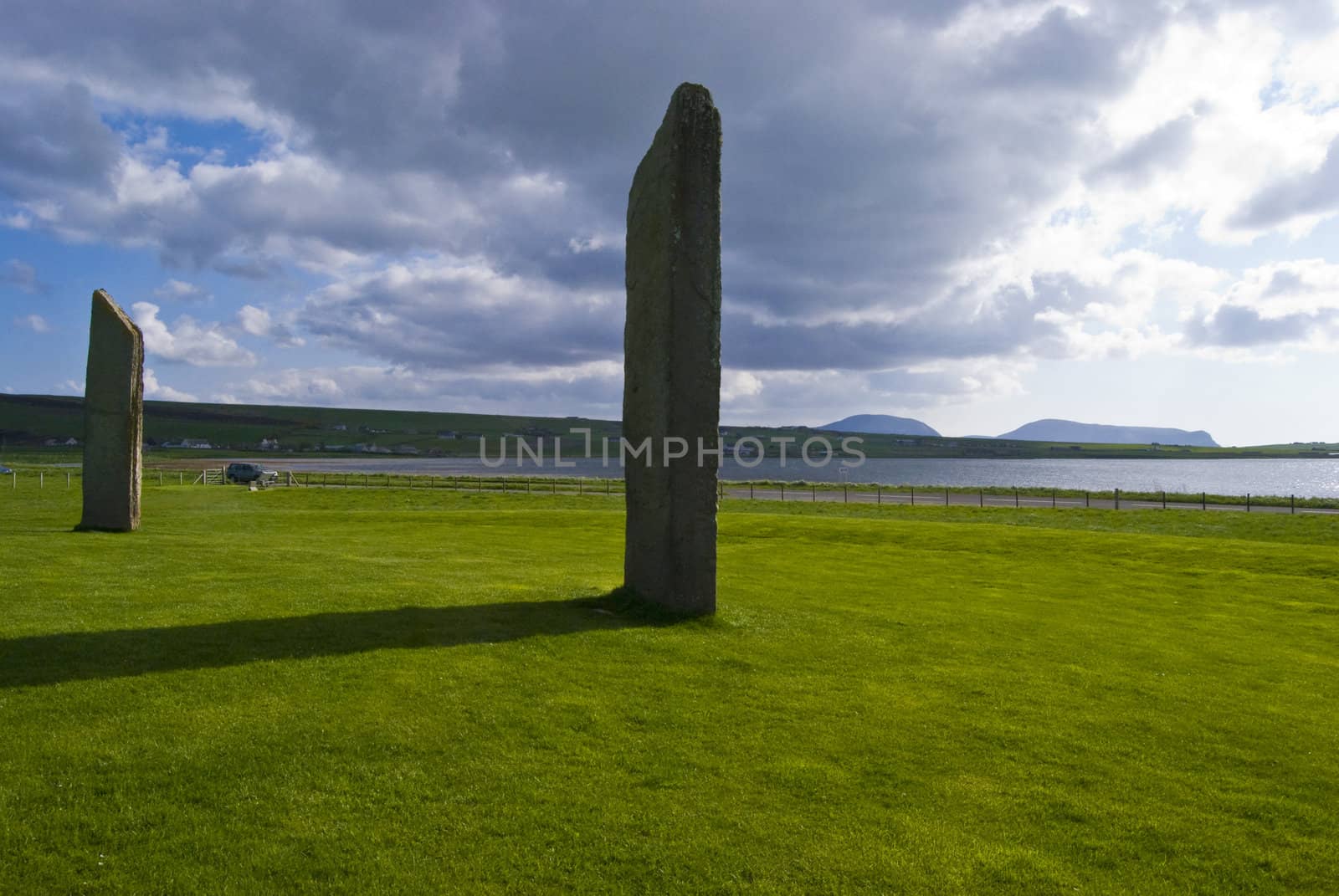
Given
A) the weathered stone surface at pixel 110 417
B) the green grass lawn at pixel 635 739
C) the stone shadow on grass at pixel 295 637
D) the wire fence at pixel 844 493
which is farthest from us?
the wire fence at pixel 844 493

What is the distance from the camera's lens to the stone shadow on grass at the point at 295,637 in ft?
25.0

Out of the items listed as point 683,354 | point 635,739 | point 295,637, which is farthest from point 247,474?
point 635,739

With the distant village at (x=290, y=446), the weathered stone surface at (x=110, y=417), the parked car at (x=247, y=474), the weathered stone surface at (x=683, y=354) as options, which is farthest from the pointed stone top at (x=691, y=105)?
the distant village at (x=290, y=446)

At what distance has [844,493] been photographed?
4944 cm

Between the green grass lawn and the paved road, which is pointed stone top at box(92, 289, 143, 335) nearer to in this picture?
the green grass lawn

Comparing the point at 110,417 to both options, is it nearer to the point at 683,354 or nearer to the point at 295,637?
the point at 295,637

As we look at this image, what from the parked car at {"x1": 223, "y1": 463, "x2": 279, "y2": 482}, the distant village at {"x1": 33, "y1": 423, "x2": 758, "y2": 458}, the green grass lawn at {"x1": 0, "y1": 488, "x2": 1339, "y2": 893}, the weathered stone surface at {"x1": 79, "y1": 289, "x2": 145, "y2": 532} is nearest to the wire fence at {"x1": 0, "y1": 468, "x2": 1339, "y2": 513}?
the parked car at {"x1": 223, "y1": 463, "x2": 279, "y2": 482}

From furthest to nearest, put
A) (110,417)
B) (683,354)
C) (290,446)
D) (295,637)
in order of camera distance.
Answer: (290,446)
(110,417)
(683,354)
(295,637)

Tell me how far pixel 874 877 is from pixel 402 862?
105 inches

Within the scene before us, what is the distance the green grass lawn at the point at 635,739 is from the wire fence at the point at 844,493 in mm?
29790

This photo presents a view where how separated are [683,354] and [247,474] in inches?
1905

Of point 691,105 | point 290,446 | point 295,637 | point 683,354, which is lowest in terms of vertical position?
point 295,637

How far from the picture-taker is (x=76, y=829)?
4707 mm

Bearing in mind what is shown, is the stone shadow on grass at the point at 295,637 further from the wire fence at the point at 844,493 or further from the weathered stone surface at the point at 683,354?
the wire fence at the point at 844,493
